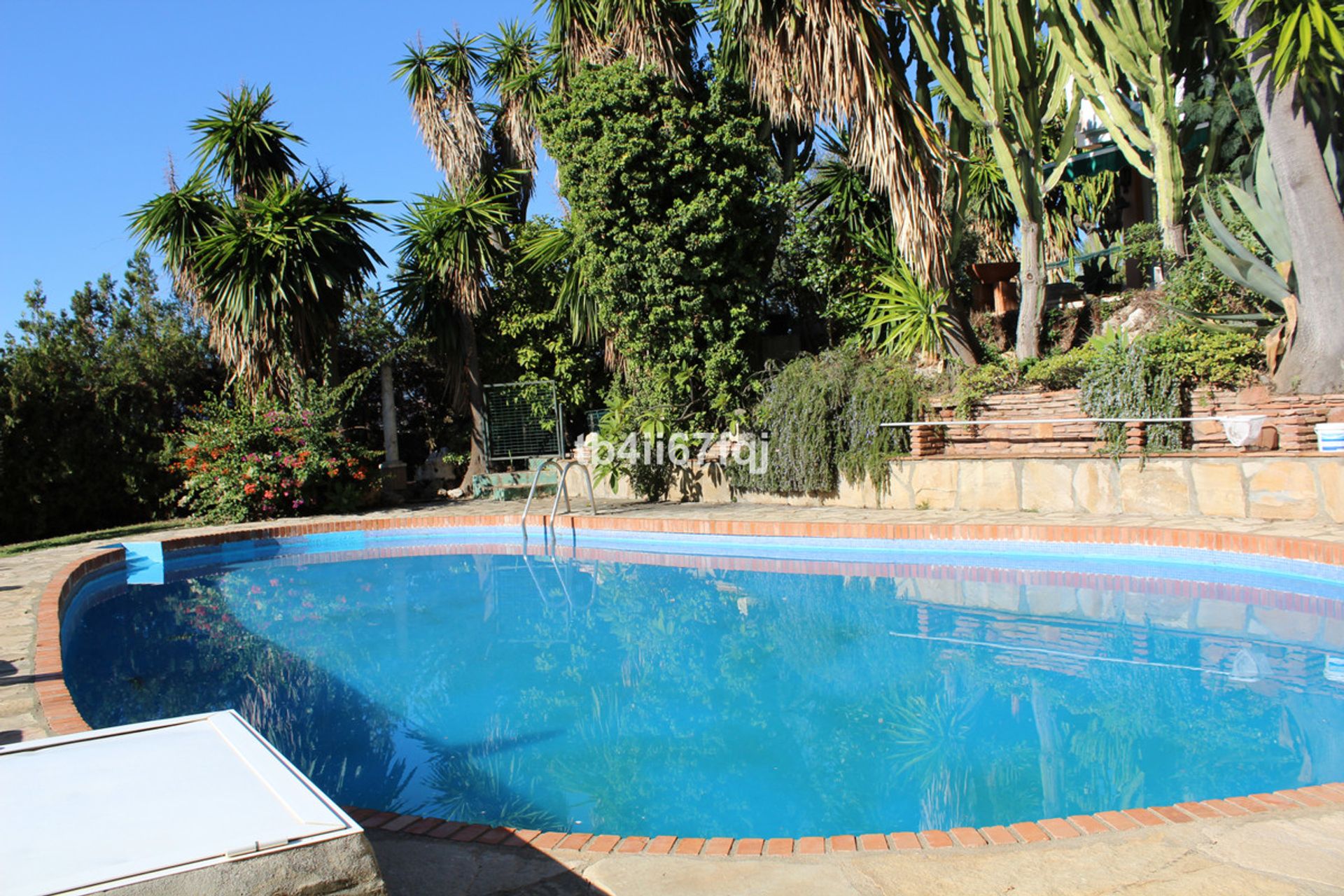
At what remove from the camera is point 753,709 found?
5.28 meters

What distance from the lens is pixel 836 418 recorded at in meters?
10.2

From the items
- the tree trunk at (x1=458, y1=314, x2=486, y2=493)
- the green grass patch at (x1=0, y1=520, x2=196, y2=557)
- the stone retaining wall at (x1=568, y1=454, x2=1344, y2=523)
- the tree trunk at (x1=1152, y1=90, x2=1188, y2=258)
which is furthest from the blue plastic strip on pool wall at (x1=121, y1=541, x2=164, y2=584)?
the tree trunk at (x1=1152, y1=90, x2=1188, y2=258)

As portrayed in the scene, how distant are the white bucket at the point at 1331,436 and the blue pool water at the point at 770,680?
1369 mm

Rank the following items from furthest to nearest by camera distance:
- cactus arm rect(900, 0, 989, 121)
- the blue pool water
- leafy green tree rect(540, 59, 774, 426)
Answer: leafy green tree rect(540, 59, 774, 426) < cactus arm rect(900, 0, 989, 121) < the blue pool water

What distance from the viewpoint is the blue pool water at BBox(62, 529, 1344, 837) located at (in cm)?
415

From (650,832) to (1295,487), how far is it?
20.8ft

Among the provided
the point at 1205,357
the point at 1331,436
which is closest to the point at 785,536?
the point at 1205,357

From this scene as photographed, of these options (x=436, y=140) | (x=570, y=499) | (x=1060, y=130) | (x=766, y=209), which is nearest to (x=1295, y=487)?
(x=766, y=209)

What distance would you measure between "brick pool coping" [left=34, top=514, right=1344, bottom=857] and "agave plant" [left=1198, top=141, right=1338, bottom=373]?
111 inches

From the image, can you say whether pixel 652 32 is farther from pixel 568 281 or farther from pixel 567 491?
pixel 567 491

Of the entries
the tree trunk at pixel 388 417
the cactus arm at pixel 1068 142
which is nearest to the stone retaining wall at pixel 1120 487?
the cactus arm at pixel 1068 142

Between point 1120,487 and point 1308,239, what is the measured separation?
9.19 ft

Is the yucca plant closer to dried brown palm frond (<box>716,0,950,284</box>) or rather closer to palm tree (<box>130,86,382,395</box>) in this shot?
dried brown palm frond (<box>716,0,950,284</box>)

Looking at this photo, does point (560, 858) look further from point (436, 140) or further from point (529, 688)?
point (436, 140)
